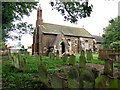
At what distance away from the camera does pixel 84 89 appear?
16.8 feet

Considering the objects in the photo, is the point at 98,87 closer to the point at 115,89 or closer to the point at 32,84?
the point at 115,89

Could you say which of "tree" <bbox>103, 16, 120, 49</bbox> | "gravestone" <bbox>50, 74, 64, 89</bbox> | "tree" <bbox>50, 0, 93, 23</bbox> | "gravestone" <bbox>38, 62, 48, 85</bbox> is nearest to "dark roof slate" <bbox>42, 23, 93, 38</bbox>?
"tree" <bbox>103, 16, 120, 49</bbox>

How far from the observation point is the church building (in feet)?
135

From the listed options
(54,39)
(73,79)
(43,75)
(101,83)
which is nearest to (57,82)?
(73,79)

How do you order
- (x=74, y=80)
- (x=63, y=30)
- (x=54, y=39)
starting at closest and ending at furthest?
(x=74, y=80) < (x=54, y=39) < (x=63, y=30)

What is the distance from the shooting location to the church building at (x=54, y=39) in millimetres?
41125

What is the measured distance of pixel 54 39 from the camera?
4278 centimetres

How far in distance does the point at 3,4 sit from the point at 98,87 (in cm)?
1090

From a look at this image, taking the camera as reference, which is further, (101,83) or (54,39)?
(54,39)

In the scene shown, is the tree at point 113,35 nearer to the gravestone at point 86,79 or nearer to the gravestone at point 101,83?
the gravestone at point 86,79

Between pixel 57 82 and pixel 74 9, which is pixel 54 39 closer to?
pixel 74 9

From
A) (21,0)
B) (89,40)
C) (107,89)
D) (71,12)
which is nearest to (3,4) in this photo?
(21,0)

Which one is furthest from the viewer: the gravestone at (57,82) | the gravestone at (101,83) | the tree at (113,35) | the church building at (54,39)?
the church building at (54,39)

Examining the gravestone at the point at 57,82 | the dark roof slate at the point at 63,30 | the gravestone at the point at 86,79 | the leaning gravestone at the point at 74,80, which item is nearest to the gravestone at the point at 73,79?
the leaning gravestone at the point at 74,80
